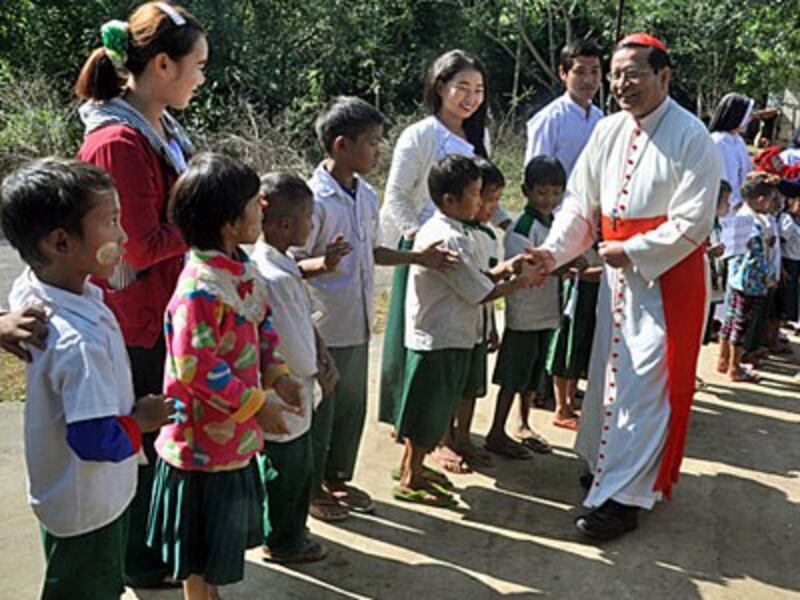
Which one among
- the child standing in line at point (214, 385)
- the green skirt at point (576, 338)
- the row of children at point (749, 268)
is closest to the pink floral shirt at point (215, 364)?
the child standing in line at point (214, 385)

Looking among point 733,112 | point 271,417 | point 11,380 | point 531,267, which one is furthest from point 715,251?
point 11,380

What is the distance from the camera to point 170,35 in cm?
281

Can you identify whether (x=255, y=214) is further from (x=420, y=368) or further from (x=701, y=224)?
(x=701, y=224)

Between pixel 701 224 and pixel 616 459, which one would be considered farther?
pixel 616 459

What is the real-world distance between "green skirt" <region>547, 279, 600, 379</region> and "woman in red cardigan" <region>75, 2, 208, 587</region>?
8.04 feet

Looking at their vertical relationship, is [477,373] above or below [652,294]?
below

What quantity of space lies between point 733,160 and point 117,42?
517 centimetres

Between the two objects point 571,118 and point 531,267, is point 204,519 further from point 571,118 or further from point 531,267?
point 571,118

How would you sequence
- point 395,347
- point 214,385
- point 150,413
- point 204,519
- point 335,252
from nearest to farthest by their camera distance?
point 150,413 < point 214,385 < point 204,519 < point 335,252 < point 395,347

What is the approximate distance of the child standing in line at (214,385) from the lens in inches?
101

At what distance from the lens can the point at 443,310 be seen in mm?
3734

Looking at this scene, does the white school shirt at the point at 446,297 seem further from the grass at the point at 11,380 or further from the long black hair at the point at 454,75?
the grass at the point at 11,380

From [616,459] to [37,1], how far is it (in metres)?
13.1

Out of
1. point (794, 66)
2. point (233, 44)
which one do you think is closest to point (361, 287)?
point (233, 44)
